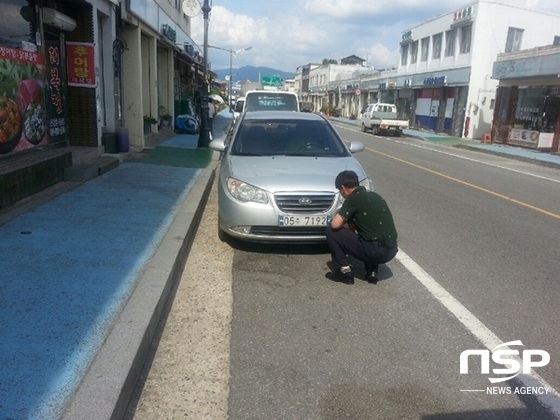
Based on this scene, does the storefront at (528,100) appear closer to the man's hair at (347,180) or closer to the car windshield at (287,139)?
the car windshield at (287,139)

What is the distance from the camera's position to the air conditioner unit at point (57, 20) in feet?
28.6

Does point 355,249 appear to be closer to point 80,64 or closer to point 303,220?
point 303,220

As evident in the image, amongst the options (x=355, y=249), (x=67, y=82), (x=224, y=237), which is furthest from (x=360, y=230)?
(x=67, y=82)

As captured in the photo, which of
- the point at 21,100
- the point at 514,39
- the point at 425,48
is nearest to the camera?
the point at 21,100

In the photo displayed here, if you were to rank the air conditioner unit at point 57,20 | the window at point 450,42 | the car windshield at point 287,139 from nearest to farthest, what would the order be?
1. the car windshield at point 287,139
2. the air conditioner unit at point 57,20
3. the window at point 450,42

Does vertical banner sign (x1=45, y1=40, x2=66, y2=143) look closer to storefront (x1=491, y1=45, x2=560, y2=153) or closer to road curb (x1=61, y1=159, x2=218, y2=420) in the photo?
road curb (x1=61, y1=159, x2=218, y2=420)

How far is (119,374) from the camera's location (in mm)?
2873

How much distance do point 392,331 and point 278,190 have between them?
208 cm

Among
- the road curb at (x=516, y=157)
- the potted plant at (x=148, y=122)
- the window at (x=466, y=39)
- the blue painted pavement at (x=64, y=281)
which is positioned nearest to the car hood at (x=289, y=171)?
the blue painted pavement at (x=64, y=281)

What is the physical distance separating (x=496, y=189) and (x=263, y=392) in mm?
9764

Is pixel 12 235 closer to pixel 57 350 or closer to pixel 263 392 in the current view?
pixel 57 350

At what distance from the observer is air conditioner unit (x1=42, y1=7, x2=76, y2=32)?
8719 millimetres

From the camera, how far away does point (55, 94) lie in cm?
988

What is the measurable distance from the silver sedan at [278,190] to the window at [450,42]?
30.8 metres
